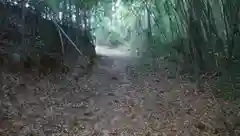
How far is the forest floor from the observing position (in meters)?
4.12

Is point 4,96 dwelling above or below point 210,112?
above

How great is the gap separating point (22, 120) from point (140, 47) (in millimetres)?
8772

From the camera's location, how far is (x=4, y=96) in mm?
4516

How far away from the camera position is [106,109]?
523 cm

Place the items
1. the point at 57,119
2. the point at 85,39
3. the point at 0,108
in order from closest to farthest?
the point at 0,108, the point at 57,119, the point at 85,39

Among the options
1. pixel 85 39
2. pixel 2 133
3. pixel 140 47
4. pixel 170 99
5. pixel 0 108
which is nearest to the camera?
pixel 2 133

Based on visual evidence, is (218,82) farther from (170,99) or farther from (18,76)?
(18,76)

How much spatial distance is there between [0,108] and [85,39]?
5.96 metres

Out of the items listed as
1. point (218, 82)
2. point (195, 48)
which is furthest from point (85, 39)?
point (218, 82)

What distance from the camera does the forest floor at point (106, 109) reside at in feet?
13.5

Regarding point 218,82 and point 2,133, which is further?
point 218,82

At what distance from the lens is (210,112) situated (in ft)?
15.3

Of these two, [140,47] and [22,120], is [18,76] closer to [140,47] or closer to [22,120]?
[22,120]

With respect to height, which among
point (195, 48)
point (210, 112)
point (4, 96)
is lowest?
point (210, 112)
